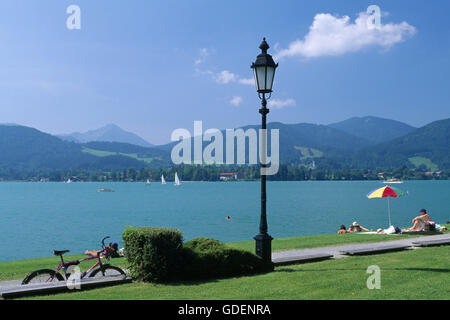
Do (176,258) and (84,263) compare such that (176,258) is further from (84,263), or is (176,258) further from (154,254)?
(84,263)

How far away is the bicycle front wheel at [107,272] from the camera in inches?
430

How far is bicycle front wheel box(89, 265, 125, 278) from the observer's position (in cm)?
1093

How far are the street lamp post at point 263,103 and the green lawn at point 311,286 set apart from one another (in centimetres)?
73

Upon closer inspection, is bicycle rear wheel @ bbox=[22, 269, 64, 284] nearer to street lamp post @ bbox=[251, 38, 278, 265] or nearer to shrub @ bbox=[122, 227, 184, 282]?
shrub @ bbox=[122, 227, 184, 282]

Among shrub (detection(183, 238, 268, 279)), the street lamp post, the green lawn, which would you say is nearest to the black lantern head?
the street lamp post

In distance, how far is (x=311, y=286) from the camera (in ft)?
30.4

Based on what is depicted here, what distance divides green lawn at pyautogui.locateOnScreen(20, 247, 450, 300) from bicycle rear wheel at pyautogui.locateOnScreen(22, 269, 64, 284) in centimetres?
128

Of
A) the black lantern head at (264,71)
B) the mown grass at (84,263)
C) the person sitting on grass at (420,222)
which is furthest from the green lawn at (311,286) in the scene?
the person sitting on grass at (420,222)

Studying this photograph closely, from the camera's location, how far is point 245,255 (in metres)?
11.4

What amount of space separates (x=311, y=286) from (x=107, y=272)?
5374mm

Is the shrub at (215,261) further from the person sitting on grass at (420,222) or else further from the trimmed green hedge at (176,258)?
the person sitting on grass at (420,222)

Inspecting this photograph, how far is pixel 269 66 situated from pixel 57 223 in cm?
6210
